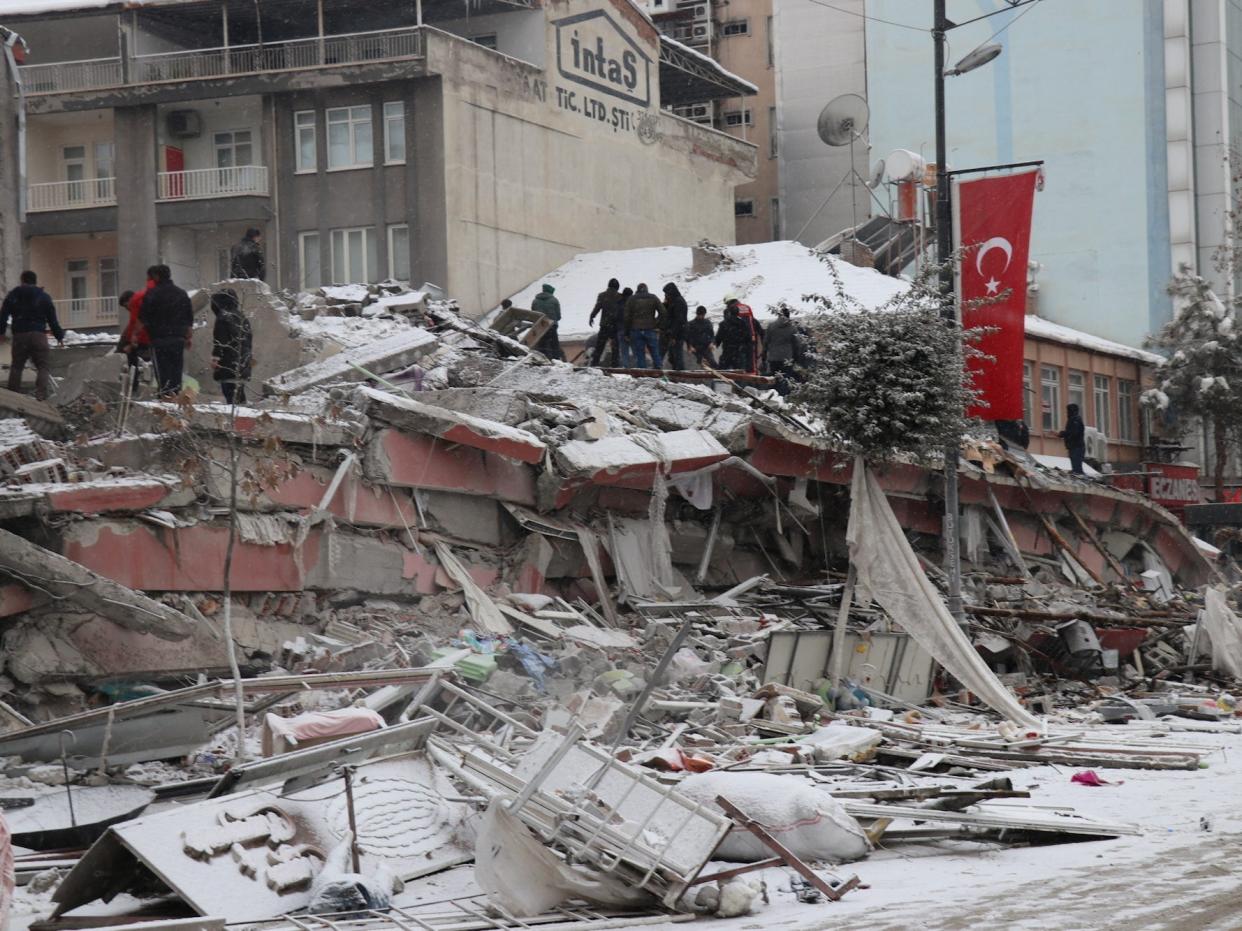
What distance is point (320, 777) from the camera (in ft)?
30.6

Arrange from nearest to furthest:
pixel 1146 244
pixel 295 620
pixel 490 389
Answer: pixel 295 620, pixel 490 389, pixel 1146 244

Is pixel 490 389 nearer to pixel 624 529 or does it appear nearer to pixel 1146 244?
pixel 624 529

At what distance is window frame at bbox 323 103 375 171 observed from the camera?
127 feet

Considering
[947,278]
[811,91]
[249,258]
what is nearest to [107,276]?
[249,258]

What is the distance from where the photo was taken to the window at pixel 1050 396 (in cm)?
4094

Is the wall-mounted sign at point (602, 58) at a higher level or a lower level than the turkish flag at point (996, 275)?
higher

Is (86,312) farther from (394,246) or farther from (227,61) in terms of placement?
(394,246)

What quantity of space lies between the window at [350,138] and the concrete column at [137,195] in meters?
4.39

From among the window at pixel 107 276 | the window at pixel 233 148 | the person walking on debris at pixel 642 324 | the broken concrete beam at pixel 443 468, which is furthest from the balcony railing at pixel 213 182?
the broken concrete beam at pixel 443 468

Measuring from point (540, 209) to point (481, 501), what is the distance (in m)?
22.8

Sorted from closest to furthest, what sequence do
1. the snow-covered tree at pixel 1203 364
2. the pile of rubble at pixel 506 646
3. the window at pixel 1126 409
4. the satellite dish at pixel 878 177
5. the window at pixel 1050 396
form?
the pile of rubble at pixel 506 646 → the satellite dish at pixel 878 177 → the window at pixel 1050 396 → the snow-covered tree at pixel 1203 364 → the window at pixel 1126 409

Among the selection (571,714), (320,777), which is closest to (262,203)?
(571,714)

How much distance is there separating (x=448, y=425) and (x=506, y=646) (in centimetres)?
271

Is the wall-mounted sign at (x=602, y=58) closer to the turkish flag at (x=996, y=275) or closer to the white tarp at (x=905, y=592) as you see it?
the turkish flag at (x=996, y=275)
